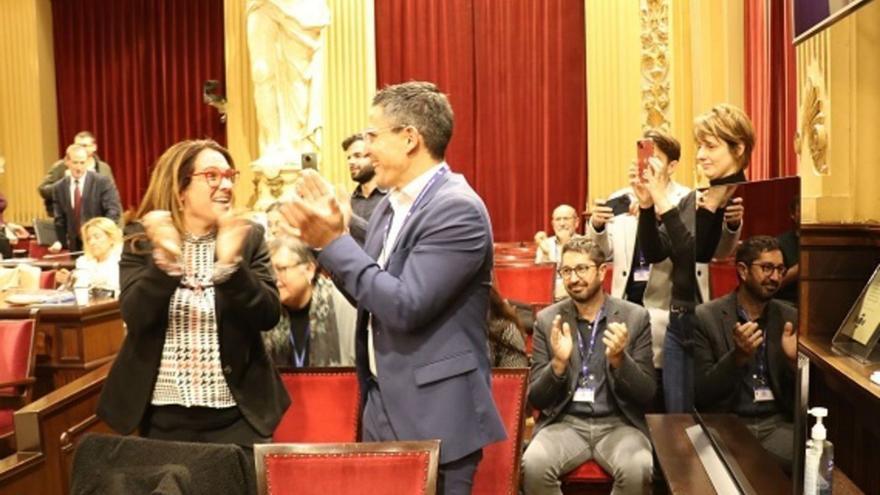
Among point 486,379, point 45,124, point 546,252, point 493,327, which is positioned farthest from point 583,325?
point 45,124

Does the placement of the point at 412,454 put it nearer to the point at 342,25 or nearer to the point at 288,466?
the point at 288,466

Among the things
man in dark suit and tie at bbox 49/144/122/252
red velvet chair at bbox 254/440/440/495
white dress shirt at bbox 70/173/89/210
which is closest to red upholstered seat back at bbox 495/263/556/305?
red velvet chair at bbox 254/440/440/495

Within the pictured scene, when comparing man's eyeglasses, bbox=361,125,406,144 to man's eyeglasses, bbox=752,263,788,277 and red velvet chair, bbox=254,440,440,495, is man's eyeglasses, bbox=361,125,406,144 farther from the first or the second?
man's eyeglasses, bbox=752,263,788,277

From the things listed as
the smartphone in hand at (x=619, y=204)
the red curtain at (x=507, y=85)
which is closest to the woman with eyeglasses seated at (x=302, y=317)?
the smartphone in hand at (x=619, y=204)

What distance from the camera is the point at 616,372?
359 cm

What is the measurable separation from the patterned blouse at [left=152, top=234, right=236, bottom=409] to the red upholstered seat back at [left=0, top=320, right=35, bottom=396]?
2096 mm

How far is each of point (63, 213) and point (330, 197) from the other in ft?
22.4

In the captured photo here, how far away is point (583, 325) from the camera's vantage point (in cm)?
378

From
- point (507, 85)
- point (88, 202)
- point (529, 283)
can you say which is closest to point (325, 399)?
point (529, 283)

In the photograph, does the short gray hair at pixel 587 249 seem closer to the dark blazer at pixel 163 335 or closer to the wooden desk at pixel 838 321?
the wooden desk at pixel 838 321

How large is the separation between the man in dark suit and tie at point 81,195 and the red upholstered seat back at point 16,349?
13.2 feet

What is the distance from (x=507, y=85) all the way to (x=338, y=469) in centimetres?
741

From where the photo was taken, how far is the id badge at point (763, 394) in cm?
229

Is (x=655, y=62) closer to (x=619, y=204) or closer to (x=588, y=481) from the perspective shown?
(x=619, y=204)
